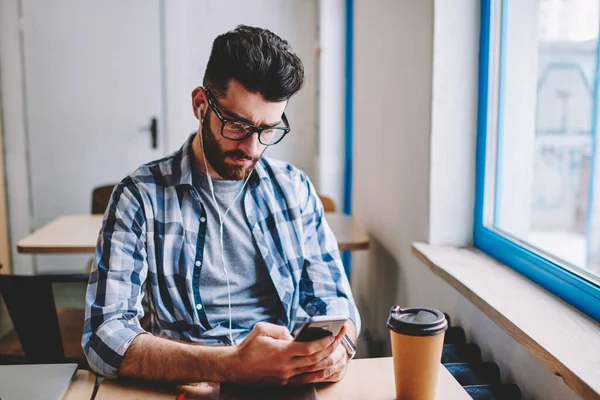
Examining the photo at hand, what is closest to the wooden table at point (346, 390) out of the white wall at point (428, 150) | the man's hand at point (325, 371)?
the man's hand at point (325, 371)

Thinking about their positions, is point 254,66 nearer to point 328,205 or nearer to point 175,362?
point 175,362

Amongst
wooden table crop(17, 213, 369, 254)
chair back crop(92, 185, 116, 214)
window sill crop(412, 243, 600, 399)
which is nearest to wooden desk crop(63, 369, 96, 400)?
window sill crop(412, 243, 600, 399)

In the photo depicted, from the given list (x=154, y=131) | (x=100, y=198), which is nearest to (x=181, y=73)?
(x=154, y=131)

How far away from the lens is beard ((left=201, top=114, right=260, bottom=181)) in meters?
1.30

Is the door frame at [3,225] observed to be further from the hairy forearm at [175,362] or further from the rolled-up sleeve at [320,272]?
the hairy forearm at [175,362]

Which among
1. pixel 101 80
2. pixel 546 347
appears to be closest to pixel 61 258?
pixel 101 80

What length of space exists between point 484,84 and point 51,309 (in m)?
1.37

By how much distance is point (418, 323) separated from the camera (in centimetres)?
84

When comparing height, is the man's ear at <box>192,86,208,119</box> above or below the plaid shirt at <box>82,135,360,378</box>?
above

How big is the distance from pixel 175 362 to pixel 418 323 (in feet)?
1.40

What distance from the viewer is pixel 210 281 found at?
1321mm

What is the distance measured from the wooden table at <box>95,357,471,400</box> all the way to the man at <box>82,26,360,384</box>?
39mm

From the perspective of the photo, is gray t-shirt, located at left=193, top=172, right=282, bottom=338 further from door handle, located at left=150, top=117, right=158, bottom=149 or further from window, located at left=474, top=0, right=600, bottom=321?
door handle, located at left=150, top=117, right=158, bottom=149

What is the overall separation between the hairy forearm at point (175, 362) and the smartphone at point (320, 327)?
0.48 feet
